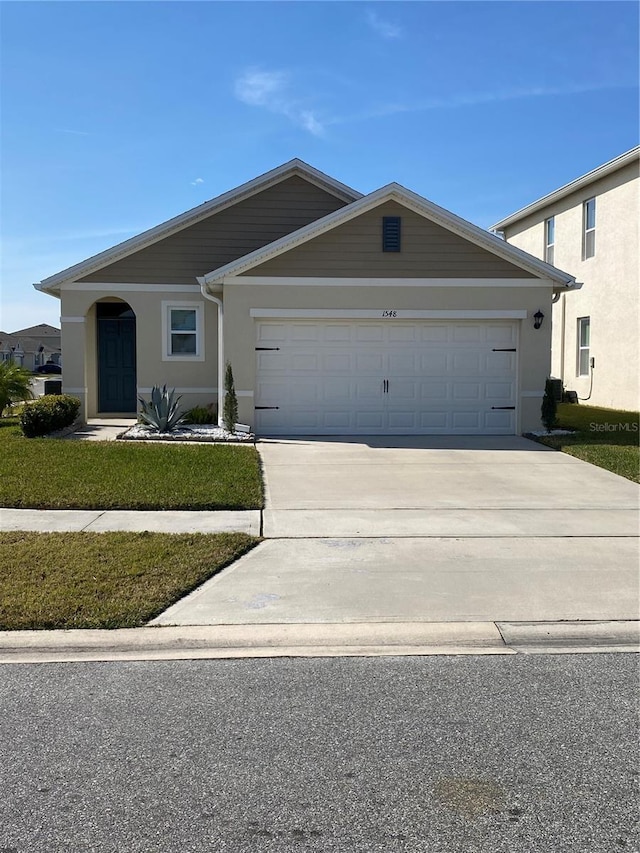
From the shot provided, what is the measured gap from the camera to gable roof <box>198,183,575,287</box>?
14805 millimetres

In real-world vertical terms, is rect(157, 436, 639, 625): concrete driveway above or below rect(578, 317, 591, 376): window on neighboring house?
below

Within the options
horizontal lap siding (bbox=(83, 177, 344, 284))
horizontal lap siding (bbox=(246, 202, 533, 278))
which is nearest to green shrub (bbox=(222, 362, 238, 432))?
horizontal lap siding (bbox=(246, 202, 533, 278))

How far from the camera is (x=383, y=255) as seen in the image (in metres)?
15.2

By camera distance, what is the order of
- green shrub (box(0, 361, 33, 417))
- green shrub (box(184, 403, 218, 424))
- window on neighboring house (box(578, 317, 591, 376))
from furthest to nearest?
window on neighboring house (box(578, 317, 591, 376)), green shrub (box(0, 361, 33, 417)), green shrub (box(184, 403, 218, 424))

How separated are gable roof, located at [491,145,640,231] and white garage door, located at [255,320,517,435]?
7.49 m

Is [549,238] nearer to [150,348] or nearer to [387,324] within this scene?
[387,324]

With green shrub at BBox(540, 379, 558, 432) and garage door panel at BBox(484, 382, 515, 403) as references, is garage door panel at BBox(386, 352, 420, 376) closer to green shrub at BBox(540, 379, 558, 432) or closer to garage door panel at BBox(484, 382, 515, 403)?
garage door panel at BBox(484, 382, 515, 403)

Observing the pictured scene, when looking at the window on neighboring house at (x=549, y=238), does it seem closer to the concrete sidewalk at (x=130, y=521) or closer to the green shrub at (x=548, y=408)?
the green shrub at (x=548, y=408)

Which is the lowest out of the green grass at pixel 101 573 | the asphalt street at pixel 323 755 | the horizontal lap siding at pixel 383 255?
the asphalt street at pixel 323 755

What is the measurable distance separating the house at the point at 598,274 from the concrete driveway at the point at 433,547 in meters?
9.73

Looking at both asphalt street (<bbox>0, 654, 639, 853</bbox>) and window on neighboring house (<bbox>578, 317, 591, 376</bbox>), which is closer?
asphalt street (<bbox>0, 654, 639, 853</bbox>)

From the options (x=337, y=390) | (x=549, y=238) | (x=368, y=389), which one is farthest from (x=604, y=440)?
(x=549, y=238)

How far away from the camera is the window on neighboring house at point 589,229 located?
73.5 ft

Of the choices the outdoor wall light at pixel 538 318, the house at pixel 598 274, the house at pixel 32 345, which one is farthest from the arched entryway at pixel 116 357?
the house at pixel 32 345
